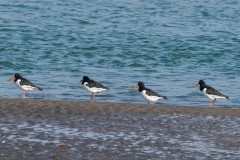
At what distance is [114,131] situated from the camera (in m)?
11.6

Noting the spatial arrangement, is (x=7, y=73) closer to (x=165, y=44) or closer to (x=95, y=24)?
(x=165, y=44)

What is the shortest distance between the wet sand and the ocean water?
130 inches

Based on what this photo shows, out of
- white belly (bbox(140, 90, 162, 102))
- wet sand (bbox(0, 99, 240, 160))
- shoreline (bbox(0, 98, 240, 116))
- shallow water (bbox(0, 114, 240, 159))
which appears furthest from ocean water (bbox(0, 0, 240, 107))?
shallow water (bbox(0, 114, 240, 159))

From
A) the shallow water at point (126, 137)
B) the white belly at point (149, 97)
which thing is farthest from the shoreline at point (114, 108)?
the white belly at point (149, 97)

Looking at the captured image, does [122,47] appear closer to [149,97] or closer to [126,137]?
[149,97]

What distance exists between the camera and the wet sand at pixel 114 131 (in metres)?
9.97

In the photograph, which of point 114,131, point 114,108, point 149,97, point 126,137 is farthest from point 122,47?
point 126,137

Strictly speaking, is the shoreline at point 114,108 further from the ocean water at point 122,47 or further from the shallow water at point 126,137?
the ocean water at point 122,47

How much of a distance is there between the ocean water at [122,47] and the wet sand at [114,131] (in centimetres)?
330

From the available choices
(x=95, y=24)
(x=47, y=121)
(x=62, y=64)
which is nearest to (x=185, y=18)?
(x=95, y=24)

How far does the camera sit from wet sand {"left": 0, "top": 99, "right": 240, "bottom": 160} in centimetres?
997

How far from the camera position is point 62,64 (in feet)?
77.2

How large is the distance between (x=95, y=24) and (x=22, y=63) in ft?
34.6

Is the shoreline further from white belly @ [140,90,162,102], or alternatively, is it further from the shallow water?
white belly @ [140,90,162,102]
